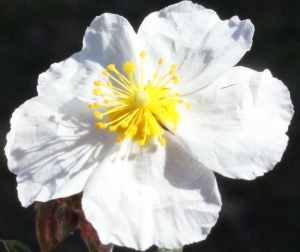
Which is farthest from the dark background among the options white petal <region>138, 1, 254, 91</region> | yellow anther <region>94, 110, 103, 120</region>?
yellow anther <region>94, 110, 103, 120</region>

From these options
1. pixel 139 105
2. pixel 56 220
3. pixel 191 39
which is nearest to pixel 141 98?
pixel 139 105

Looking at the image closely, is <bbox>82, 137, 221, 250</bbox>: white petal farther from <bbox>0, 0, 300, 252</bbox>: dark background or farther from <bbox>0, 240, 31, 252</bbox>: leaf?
<bbox>0, 0, 300, 252</bbox>: dark background

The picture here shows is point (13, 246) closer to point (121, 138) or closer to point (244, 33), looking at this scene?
point (121, 138)

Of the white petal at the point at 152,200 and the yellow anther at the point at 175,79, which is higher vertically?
the yellow anther at the point at 175,79

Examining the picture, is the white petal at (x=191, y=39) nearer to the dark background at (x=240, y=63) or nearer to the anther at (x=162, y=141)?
the anther at (x=162, y=141)

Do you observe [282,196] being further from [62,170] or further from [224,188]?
[62,170]

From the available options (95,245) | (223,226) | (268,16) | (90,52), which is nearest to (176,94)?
(90,52)

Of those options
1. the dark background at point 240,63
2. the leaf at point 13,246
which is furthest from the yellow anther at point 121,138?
the dark background at point 240,63
